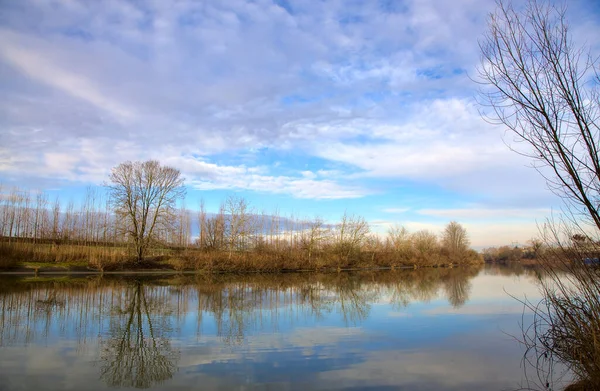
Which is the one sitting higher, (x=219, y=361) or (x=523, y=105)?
(x=523, y=105)

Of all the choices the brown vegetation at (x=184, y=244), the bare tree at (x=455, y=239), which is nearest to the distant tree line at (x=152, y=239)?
the brown vegetation at (x=184, y=244)

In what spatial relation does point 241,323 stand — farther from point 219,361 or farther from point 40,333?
point 40,333

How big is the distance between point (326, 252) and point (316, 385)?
117 ft

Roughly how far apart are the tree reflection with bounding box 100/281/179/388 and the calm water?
2 cm

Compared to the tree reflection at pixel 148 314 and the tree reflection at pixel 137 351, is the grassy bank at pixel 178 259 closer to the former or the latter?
the tree reflection at pixel 148 314

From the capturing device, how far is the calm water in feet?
18.6

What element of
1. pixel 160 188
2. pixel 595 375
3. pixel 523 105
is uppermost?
pixel 160 188

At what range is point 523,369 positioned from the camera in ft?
21.1

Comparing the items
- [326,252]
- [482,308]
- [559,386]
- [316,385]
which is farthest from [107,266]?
[559,386]

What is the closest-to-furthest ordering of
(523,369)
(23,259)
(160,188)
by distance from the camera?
(523,369)
(23,259)
(160,188)

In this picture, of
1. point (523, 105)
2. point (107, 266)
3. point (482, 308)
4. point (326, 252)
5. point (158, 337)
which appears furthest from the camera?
point (326, 252)

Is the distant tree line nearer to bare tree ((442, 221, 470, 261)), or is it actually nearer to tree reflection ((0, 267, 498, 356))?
tree reflection ((0, 267, 498, 356))

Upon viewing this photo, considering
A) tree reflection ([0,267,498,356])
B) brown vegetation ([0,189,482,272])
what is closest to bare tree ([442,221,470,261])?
brown vegetation ([0,189,482,272])

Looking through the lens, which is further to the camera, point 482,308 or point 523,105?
point 482,308
